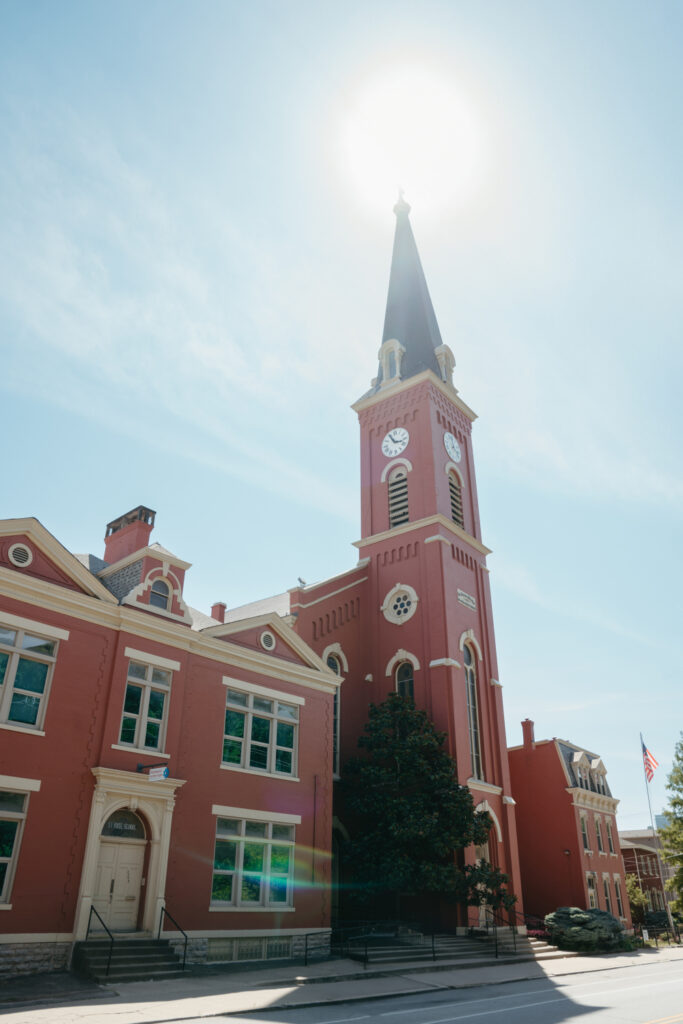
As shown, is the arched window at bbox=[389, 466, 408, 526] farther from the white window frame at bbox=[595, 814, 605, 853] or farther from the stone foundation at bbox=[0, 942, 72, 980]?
the white window frame at bbox=[595, 814, 605, 853]

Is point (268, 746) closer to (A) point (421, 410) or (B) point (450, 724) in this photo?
(B) point (450, 724)

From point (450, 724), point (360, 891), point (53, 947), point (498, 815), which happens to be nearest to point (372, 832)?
point (360, 891)

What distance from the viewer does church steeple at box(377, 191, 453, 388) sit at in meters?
35.5

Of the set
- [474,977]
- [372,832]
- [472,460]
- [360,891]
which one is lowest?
[474,977]

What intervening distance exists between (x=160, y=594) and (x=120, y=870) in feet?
20.8

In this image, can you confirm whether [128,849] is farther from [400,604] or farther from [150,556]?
[400,604]

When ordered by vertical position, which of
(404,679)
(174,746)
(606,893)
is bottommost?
(606,893)

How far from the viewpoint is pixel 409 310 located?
38.2 metres

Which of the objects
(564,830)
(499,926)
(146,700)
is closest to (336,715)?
(499,926)

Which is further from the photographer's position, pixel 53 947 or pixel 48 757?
pixel 48 757

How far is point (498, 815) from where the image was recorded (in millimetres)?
27188

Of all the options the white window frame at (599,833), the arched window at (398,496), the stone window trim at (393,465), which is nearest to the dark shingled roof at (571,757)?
the white window frame at (599,833)

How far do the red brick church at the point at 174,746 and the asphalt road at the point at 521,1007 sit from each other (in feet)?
18.2

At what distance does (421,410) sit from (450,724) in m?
14.1
